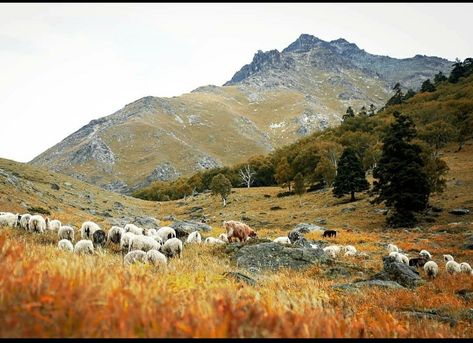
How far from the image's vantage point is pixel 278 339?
3.02 meters

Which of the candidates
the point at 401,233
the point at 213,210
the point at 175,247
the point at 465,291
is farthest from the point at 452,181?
the point at 175,247

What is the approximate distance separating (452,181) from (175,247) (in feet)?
176

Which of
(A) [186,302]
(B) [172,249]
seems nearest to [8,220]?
(B) [172,249]

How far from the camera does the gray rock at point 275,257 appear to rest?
16047mm

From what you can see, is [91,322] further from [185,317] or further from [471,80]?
[471,80]

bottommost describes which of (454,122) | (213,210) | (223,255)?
(213,210)

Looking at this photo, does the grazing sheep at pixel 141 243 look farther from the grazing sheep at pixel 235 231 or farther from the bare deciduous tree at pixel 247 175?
the bare deciduous tree at pixel 247 175

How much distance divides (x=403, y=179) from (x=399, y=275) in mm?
30872

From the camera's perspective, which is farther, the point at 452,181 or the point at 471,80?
the point at 471,80

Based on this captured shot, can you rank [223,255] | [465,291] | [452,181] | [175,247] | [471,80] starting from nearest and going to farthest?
[465,291]
[175,247]
[223,255]
[452,181]
[471,80]

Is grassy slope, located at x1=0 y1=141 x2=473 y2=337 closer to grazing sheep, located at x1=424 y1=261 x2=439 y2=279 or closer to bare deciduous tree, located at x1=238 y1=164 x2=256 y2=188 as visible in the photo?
grazing sheep, located at x1=424 y1=261 x2=439 y2=279

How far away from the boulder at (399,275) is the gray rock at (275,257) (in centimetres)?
273

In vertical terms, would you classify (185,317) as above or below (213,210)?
above

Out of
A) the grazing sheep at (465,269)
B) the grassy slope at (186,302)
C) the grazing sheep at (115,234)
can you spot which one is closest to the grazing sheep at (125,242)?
the grassy slope at (186,302)
